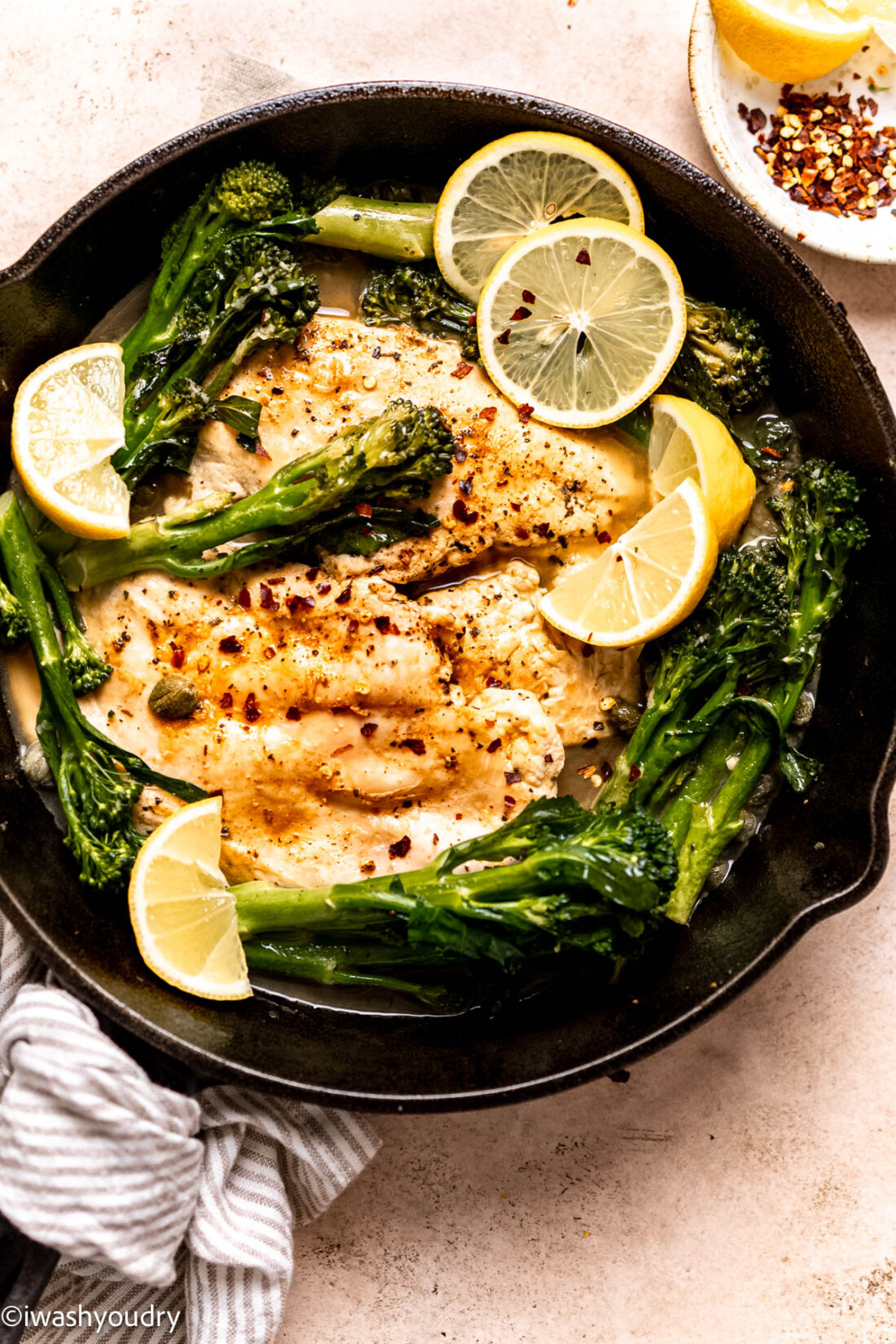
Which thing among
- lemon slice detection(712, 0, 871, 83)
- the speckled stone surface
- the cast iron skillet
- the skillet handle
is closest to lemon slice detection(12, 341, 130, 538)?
the cast iron skillet

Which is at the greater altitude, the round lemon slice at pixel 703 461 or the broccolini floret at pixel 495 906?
the round lemon slice at pixel 703 461

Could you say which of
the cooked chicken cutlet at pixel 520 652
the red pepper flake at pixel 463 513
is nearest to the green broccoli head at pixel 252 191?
the red pepper flake at pixel 463 513

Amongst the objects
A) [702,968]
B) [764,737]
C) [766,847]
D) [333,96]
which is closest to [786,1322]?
[702,968]

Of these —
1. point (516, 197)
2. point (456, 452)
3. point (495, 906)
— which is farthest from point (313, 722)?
point (516, 197)

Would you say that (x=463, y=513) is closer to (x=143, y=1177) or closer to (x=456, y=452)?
(x=456, y=452)

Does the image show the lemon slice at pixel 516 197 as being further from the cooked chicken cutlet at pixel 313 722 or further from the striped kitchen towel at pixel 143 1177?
the striped kitchen towel at pixel 143 1177

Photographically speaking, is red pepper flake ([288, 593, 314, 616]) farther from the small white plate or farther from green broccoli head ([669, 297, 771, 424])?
the small white plate
